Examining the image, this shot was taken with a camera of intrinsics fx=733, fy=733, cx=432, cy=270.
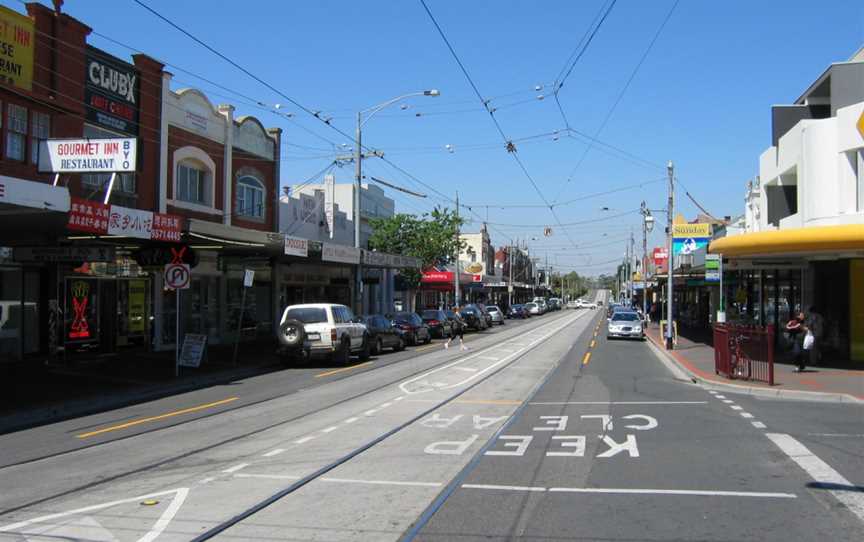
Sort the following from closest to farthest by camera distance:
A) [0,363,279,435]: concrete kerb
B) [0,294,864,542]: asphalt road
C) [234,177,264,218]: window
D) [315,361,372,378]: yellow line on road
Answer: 1. [0,294,864,542]: asphalt road
2. [0,363,279,435]: concrete kerb
3. [315,361,372,378]: yellow line on road
4. [234,177,264,218]: window

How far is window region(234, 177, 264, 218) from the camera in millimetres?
30781

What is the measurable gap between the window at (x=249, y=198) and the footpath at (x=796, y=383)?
1844cm

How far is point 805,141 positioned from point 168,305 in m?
21.4

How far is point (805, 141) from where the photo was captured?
70.9 feet

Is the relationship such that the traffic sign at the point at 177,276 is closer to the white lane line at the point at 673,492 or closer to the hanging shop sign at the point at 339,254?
the hanging shop sign at the point at 339,254

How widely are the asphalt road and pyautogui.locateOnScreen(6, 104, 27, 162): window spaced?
390 inches

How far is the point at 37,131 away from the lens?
20438 millimetres

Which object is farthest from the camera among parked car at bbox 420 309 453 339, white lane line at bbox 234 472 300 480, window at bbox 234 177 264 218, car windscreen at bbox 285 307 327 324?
parked car at bbox 420 309 453 339

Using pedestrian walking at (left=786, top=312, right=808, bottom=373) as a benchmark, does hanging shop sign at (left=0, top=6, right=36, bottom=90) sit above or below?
above

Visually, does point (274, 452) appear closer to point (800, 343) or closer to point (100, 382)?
point (100, 382)

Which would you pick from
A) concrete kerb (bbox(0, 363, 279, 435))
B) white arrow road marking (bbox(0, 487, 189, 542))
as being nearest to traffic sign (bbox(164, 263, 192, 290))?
concrete kerb (bbox(0, 363, 279, 435))

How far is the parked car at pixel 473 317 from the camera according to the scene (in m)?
46.5

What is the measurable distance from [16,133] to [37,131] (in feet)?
2.38

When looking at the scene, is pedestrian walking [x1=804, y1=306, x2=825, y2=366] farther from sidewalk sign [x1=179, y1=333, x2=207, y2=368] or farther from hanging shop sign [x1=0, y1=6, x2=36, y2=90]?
hanging shop sign [x1=0, y1=6, x2=36, y2=90]
